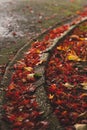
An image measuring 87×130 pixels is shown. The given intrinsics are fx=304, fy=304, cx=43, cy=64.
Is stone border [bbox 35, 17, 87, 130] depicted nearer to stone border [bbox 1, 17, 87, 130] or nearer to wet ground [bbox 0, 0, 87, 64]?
stone border [bbox 1, 17, 87, 130]

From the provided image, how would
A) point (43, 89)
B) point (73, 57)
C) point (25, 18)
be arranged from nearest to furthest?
1. point (43, 89)
2. point (73, 57)
3. point (25, 18)

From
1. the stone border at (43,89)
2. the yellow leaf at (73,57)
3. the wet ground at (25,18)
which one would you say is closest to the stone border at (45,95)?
the stone border at (43,89)

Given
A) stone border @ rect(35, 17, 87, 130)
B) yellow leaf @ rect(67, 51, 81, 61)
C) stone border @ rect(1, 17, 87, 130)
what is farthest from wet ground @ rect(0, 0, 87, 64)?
yellow leaf @ rect(67, 51, 81, 61)

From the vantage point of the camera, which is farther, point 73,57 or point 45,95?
Result: point 73,57

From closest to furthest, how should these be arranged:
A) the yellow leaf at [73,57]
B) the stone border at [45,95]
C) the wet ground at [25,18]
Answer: the stone border at [45,95], the yellow leaf at [73,57], the wet ground at [25,18]

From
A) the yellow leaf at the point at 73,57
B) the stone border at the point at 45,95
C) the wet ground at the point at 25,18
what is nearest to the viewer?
the stone border at the point at 45,95

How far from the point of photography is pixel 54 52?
25.6 ft

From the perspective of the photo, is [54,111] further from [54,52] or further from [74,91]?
[54,52]

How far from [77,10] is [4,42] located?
15.4 ft

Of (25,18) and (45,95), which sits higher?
(25,18)

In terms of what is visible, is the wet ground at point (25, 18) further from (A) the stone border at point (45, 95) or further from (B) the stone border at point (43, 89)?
(A) the stone border at point (45, 95)

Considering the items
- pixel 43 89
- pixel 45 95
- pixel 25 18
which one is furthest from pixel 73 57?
pixel 25 18

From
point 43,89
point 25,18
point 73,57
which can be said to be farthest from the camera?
point 25,18

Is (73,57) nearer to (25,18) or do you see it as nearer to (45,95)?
(45,95)
